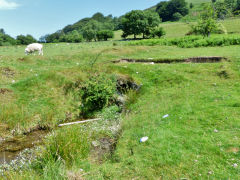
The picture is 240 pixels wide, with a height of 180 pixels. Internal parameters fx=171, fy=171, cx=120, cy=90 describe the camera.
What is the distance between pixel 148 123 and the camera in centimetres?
693

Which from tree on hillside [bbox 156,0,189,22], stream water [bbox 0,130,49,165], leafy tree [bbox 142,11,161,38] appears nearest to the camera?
stream water [bbox 0,130,49,165]

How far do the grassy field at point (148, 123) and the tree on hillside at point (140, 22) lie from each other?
52992 millimetres

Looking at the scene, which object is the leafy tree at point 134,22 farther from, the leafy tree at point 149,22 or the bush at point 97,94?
the bush at point 97,94

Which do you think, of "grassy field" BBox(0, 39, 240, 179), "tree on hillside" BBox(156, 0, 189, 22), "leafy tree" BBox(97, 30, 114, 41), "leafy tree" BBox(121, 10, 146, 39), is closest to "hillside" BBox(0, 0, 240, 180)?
"grassy field" BBox(0, 39, 240, 179)

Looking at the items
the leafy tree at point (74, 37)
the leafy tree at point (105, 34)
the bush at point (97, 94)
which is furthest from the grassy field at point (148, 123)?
the leafy tree at point (74, 37)

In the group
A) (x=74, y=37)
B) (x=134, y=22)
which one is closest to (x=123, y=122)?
(x=134, y=22)

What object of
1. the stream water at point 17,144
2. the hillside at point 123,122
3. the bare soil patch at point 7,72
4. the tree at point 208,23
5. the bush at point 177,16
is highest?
the bush at point 177,16

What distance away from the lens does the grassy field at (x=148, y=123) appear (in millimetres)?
4484

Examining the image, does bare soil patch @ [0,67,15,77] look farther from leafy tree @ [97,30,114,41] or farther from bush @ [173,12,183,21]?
bush @ [173,12,183,21]

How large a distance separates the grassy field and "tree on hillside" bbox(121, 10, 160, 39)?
53.0 metres

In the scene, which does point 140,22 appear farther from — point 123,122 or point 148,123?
point 148,123

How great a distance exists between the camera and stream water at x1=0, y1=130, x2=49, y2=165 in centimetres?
726

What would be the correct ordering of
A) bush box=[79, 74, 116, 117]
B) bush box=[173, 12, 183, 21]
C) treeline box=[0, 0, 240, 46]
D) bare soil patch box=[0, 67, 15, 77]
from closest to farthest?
bush box=[79, 74, 116, 117] → bare soil patch box=[0, 67, 15, 77] → treeline box=[0, 0, 240, 46] → bush box=[173, 12, 183, 21]

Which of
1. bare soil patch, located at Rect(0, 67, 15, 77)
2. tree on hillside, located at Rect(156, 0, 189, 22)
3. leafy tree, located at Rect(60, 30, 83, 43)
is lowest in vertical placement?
bare soil patch, located at Rect(0, 67, 15, 77)
